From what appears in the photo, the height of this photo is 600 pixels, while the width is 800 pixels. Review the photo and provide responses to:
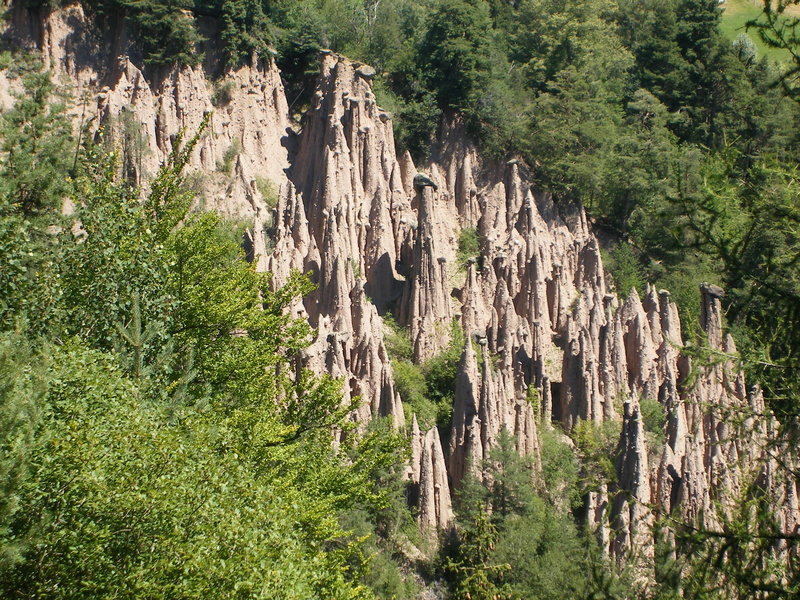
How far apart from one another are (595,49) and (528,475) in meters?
25.6

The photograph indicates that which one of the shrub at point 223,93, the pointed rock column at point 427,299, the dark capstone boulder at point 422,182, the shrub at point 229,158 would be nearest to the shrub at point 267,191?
the shrub at point 229,158

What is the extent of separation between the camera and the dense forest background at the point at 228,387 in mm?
7804

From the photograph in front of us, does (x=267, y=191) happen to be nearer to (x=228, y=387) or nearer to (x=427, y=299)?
(x=427, y=299)

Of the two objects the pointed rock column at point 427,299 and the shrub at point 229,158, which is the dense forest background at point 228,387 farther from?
the shrub at point 229,158

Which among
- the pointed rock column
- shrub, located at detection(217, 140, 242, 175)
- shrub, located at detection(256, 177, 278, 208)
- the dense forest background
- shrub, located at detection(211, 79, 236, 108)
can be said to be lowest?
the dense forest background

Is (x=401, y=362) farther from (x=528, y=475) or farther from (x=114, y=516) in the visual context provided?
(x=114, y=516)

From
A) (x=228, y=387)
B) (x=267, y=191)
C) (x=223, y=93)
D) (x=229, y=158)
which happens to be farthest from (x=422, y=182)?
(x=228, y=387)

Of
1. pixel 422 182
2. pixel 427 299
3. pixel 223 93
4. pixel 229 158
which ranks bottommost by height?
pixel 427 299

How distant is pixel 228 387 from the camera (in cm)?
1434

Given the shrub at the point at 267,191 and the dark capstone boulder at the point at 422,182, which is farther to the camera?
the dark capstone boulder at the point at 422,182

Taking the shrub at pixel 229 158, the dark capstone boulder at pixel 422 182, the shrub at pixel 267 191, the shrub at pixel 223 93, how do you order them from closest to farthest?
1. the shrub at pixel 267 191
2. the shrub at pixel 229 158
3. the dark capstone boulder at pixel 422 182
4. the shrub at pixel 223 93

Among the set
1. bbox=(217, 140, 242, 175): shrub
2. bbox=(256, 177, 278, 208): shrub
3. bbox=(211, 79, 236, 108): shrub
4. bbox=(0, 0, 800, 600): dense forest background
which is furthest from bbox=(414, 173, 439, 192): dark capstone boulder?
bbox=(211, 79, 236, 108): shrub

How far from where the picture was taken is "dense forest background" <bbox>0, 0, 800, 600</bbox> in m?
7.80

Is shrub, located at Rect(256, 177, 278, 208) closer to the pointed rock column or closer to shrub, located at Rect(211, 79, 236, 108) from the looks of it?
shrub, located at Rect(211, 79, 236, 108)
